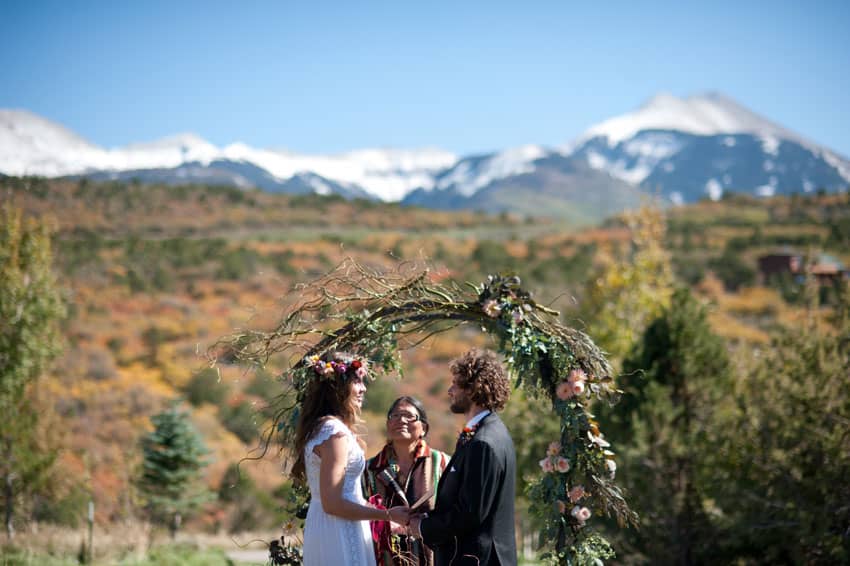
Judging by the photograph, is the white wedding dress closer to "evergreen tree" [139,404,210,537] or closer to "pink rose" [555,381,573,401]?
"pink rose" [555,381,573,401]

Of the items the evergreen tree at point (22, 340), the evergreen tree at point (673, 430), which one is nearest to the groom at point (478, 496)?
the evergreen tree at point (673, 430)

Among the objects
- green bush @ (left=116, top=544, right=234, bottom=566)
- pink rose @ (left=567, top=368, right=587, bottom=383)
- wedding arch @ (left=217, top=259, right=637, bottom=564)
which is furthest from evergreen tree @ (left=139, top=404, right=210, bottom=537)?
pink rose @ (left=567, top=368, right=587, bottom=383)

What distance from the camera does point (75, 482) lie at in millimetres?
15844

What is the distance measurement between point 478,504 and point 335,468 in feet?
2.33

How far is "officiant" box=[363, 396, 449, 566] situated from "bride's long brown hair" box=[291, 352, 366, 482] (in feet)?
2.27

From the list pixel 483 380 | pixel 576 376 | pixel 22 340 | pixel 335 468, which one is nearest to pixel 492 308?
pixel 576 376

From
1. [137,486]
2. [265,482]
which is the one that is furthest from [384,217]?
[137,486]

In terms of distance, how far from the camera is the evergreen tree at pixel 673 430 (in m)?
10.1

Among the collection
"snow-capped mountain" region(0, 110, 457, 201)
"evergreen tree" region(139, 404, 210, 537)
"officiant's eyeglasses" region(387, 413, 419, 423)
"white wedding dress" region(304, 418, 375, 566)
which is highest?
"snow-capped mountain" region(0, 110, 457, 201)

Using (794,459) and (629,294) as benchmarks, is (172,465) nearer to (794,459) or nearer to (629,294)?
(629,294)

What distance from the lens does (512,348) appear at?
17.9 feet

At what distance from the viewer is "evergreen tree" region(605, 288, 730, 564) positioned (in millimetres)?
10078

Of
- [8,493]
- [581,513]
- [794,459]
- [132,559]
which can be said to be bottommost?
[8,493]

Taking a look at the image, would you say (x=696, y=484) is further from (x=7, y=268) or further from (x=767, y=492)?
(x=7, y=268)
